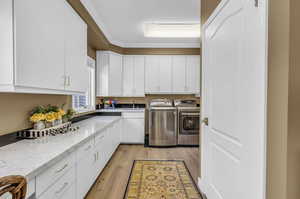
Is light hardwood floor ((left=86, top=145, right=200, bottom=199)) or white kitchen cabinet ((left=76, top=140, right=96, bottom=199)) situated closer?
white kitchen cabinet ((left=76, top=140, right=96, bottom=199))

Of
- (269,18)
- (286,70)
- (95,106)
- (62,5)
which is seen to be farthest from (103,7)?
(286,70)

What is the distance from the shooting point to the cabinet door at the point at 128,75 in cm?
453

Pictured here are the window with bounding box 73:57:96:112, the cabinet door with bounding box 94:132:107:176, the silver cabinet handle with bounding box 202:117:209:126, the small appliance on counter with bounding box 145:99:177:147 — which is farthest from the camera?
the small appliance on counter with bounding box 145:99:177:147

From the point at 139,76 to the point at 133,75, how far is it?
160 millimetres

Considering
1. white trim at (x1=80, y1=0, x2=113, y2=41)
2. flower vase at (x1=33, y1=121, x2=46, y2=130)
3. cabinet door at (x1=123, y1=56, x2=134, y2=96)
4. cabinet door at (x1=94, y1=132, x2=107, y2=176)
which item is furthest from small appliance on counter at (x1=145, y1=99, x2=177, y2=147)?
flower vase at (x1=33, y1=121, x2=46, y2=130)

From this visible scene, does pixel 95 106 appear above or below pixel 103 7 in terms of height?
below

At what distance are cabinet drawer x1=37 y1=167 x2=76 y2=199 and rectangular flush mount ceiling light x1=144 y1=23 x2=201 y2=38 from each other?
2843mm

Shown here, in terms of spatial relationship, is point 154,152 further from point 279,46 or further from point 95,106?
point 279,46

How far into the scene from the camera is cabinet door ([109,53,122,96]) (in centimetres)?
426

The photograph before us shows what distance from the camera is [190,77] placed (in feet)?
14.9

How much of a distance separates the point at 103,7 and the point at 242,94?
98.7 inches

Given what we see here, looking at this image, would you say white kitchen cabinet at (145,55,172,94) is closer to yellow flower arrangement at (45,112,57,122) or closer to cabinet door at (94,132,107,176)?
cabinet door at (94,132,107,176)

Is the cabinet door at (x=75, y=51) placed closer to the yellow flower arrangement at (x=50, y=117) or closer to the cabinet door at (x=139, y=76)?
the yellow flower arrangement at (x=50, y=117)

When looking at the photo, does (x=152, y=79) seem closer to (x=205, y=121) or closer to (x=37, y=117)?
(x=205, y=121)
